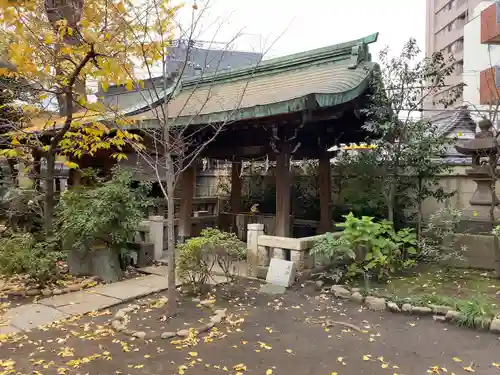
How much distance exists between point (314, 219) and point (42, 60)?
6.81m

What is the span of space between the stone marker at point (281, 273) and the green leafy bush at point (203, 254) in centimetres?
78

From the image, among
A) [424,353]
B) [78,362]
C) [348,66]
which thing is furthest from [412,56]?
[78,362]

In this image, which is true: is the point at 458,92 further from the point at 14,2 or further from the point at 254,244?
the point at 14,2

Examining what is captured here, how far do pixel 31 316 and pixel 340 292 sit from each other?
4256 mm

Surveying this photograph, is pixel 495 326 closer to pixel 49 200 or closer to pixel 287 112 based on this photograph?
pixel 287 112

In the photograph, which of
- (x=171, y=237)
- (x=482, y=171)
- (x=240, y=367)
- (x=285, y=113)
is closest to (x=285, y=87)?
(x=285, y=113)

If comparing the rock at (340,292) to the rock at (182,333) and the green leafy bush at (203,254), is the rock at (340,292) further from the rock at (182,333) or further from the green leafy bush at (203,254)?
the rock at (182,333)

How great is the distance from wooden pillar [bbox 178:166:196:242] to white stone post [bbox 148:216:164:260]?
2.51 ft

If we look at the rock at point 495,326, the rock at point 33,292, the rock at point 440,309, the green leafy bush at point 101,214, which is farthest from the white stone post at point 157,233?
the rock at point 495,326

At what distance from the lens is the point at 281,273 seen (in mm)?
6816

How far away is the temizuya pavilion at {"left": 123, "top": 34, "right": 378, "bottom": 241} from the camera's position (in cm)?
705

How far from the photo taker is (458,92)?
26.8 feet

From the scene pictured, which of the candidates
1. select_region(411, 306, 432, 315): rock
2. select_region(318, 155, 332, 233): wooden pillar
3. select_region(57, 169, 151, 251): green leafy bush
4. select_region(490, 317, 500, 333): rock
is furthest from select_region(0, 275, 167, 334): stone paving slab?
select_region(490, 317, 500, 333): rock

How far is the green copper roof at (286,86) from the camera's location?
6.66 m
